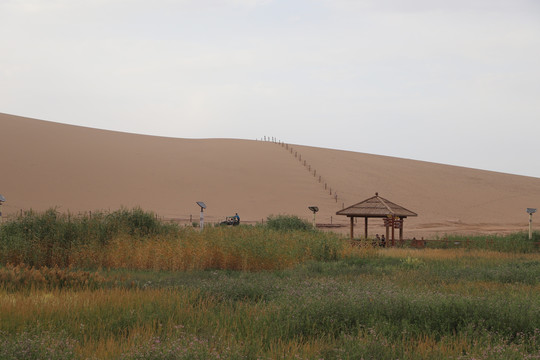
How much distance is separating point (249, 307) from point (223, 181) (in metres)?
44.0

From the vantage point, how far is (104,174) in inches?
1933

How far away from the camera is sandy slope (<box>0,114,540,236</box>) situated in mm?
42438

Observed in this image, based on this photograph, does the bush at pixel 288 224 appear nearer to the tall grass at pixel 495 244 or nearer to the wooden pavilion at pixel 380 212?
A: the wooden pavilion at pixel 380 212

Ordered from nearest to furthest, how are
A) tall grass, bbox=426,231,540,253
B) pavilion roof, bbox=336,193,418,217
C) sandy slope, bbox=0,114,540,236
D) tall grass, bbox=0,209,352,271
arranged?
1. tall grass, bbox=0,209,352,271
2. tall grass, bbox=426,231,540,253
3. pavilion roof, bbox=336,193,418,217
4. sandy slope, bbox=0,114,540,236

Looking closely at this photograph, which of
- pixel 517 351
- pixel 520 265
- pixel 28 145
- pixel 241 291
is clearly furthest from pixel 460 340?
pixel 28 145

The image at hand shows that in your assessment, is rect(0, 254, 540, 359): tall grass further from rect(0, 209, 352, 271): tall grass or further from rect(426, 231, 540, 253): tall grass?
rect(426, 231, 540, 253): tall grass

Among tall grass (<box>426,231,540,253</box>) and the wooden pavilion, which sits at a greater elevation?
the wooden pavilion

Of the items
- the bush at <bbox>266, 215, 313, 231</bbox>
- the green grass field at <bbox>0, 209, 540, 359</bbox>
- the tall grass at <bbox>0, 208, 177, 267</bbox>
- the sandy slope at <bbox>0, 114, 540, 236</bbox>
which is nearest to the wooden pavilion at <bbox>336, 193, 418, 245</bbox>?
the bush at <bbox>266, 215, 313, 231</bbox>

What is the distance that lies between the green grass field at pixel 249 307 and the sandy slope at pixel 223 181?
21613mm

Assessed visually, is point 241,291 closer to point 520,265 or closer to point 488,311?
point 488,311

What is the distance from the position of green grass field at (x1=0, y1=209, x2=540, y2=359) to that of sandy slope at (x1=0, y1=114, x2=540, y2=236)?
21.6 metres

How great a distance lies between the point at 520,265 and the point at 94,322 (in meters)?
11.5

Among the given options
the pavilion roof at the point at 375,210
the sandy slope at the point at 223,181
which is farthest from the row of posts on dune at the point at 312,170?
the pavilion roof at the point at 375,210

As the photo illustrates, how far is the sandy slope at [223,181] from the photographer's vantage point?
42438 mm
